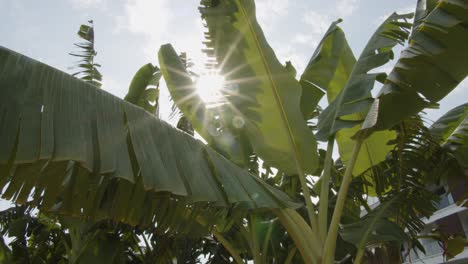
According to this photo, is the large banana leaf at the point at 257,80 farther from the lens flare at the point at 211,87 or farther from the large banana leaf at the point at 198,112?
the large banana leaf at the point at 198,112

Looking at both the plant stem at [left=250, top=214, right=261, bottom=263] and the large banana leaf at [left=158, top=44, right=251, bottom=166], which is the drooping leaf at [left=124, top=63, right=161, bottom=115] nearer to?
the large banana leaf at [left=158, top=44, right=251, bottom=166]

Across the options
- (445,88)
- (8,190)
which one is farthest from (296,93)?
(8,190)

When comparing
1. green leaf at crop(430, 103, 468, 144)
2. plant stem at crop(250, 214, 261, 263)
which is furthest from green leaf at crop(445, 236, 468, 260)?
plant stem at crop(250, 214, 261, 263)

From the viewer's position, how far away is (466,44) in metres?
2.91

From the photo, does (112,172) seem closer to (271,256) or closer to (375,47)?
(375,47)

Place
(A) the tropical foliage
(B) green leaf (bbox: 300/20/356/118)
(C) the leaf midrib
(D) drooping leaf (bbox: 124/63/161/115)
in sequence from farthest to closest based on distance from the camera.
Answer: (D) drooping leaf (bbox: 124/63/161/115), (B) green leaf (bbox: 300/20/356/118), (C) the leaf midrib, (A) the tropical foliage

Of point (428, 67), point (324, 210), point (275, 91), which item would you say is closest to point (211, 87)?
point (275, 91)

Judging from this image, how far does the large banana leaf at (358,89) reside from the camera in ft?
11.5

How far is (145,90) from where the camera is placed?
200 inches

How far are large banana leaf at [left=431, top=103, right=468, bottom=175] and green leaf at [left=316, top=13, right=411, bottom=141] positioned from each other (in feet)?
2.98

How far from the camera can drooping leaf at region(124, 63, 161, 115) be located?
4938mm

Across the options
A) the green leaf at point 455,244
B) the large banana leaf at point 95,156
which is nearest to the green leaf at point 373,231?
the large banana leaf at point 95,156

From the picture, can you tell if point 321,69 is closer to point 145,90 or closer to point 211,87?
point 211,87

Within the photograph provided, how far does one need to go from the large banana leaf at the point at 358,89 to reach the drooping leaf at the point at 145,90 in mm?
2121
